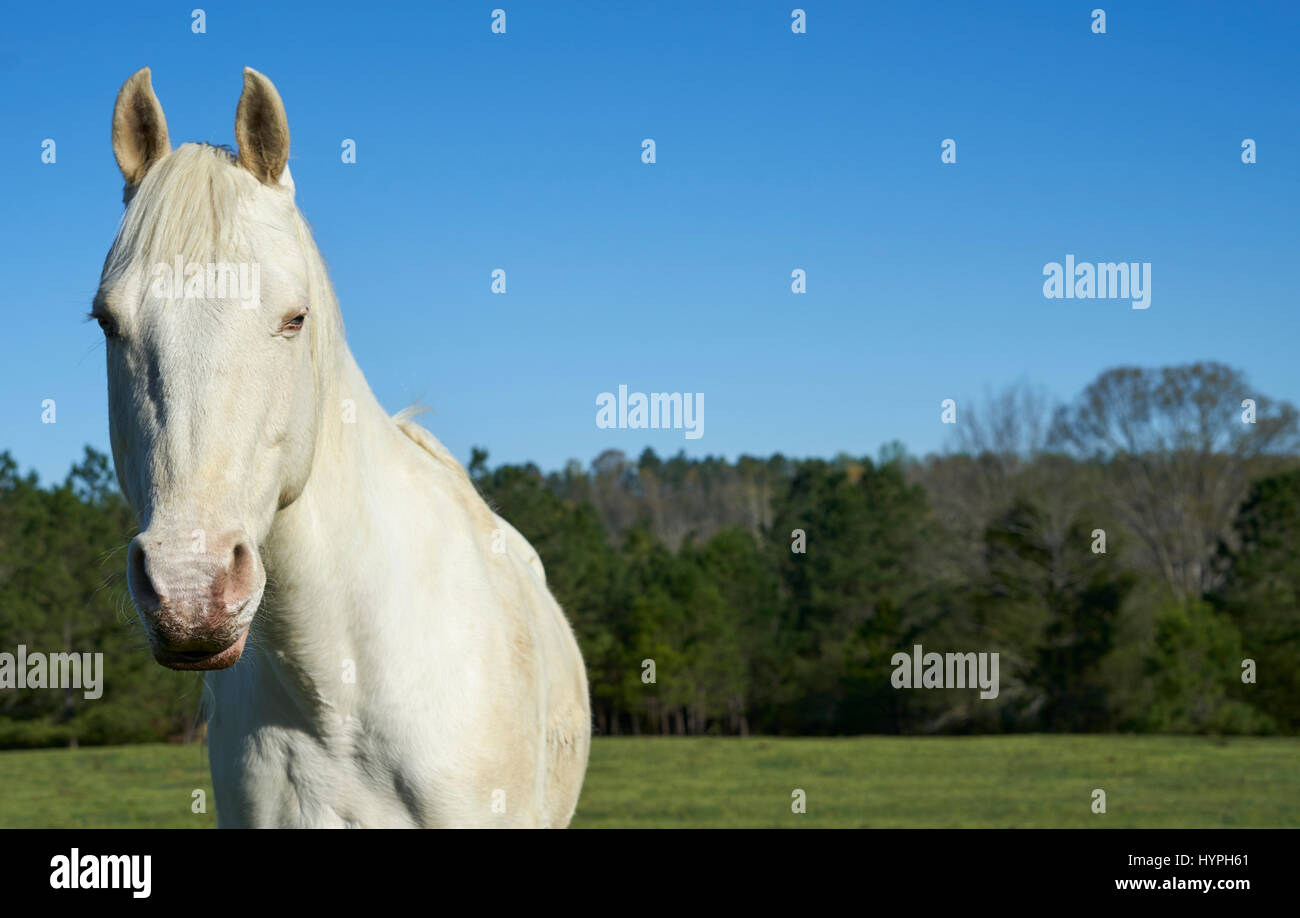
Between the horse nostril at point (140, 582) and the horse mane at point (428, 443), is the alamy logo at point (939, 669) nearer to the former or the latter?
the horse mane at point (428, 443)

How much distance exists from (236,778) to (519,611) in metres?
1.00

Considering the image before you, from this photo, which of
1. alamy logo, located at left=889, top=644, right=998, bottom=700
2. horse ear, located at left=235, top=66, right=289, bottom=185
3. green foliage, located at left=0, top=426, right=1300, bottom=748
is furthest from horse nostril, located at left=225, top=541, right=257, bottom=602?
alamy logo, located at left=889, top=644, right=998, bottom=700

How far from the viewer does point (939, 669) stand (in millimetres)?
39000

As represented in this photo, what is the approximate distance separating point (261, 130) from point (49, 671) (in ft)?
119

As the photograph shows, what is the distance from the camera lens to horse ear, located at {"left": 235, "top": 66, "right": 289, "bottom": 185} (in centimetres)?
271

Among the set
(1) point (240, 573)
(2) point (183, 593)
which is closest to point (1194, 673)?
(1) point (240, 573)

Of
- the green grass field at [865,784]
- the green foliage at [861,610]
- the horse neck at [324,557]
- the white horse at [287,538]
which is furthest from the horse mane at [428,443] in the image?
the green foliage at [861,610]

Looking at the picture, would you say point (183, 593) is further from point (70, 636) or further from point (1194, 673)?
point (1194, 673)

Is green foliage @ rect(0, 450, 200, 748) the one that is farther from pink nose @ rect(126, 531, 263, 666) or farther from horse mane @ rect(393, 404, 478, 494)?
pink nose @ rect(126, 531, 263, 666)

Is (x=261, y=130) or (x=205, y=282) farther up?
(x=261, y=130)
